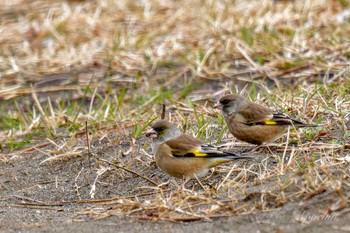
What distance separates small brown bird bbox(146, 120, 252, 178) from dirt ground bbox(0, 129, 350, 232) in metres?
0.15

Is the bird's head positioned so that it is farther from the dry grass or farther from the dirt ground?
the dirt ground

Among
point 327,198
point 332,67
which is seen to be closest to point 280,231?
point 327,198

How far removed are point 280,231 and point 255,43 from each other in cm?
613

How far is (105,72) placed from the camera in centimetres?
1030

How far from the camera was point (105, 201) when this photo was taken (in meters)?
6.03

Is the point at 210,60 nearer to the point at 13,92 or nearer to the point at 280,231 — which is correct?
the point at 13,92

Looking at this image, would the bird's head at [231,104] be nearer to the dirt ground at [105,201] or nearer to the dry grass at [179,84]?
the dry grass at [179,84]

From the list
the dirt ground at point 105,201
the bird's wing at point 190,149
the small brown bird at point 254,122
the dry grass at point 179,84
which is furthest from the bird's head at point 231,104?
the bird's wing at point 190,149

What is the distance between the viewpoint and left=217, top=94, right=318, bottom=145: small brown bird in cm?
663

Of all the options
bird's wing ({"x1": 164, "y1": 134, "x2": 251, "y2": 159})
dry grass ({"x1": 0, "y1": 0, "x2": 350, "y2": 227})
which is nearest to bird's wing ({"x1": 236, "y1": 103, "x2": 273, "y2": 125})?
dry grass ({"x1": 0, "y1": 0, "x2": 350, "y2": 227})

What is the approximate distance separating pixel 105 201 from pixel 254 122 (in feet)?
5.15

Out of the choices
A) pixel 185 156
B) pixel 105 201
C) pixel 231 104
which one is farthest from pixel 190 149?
pixel 231 104

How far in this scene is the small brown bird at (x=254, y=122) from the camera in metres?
6.63

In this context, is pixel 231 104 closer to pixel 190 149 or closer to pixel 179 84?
pixel 190 149
